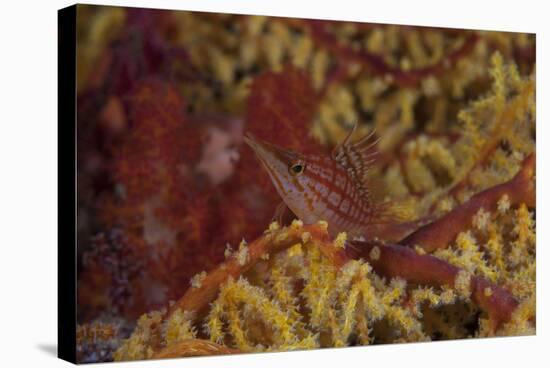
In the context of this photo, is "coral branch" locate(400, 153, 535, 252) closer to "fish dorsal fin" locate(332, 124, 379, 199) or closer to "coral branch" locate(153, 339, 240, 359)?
"fish dorsal fin" locate(332, 124, 379, 199)

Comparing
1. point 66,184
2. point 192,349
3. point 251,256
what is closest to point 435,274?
point 251,256

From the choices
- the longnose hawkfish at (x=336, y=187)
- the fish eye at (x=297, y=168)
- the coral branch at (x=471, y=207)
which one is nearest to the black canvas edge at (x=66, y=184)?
the longnose hawkfish at (x=336, y=187)

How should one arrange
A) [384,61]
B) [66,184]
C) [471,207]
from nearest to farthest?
1. [66,184]
2. [384,61]
3. [471,207]

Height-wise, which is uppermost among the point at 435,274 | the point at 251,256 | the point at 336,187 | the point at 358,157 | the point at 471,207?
the point at 358,157

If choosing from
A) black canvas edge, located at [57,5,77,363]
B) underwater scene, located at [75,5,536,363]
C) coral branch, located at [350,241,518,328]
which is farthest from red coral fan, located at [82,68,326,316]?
coral branch, located at [350,241,518,328]

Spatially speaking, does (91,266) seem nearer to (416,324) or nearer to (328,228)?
(328,228)

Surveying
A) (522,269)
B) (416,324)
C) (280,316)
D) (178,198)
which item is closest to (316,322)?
(280,316)

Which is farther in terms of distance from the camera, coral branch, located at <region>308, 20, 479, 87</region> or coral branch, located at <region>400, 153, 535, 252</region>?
coral branch, located at <region>400, 153, 535, 252</region>

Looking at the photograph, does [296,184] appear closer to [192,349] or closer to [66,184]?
[192,349]

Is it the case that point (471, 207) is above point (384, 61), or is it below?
below
